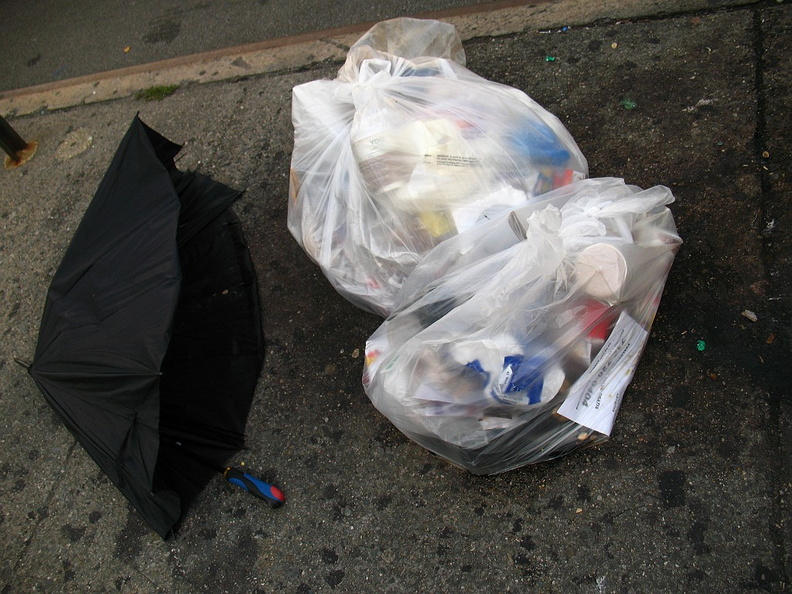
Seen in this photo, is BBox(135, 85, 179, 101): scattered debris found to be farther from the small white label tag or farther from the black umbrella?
the small white label tag

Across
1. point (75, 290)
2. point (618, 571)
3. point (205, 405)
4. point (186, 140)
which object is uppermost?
point (75, 290)

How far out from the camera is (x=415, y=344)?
1.46m

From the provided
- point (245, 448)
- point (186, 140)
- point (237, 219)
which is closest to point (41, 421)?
point (245, 448)

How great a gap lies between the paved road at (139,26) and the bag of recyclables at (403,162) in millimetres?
1187

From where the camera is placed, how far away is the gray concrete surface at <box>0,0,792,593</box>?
1.45 metres

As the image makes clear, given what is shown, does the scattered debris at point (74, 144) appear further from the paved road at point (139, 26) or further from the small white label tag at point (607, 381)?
the small white label tag at point (607, 381)

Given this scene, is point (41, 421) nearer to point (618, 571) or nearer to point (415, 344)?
point (415, 344)

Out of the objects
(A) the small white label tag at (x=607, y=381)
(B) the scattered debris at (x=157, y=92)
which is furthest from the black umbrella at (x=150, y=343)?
(B) the scattered debris at (x=157, y=92)

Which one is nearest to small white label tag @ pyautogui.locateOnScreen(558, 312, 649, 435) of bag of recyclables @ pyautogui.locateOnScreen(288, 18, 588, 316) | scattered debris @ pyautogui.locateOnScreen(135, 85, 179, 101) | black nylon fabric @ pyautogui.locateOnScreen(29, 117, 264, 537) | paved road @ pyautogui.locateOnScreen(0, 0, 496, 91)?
bag of recyclables @ pyautogui.locateOnScreen(288, 18, 588, 316)

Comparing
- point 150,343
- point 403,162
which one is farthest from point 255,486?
point 403,162

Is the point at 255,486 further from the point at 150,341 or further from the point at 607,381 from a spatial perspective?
the point at 607,381

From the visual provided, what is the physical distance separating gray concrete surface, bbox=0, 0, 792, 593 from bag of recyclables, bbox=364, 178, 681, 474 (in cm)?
16

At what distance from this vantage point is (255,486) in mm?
1715

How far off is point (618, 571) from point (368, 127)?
1.32 meters
